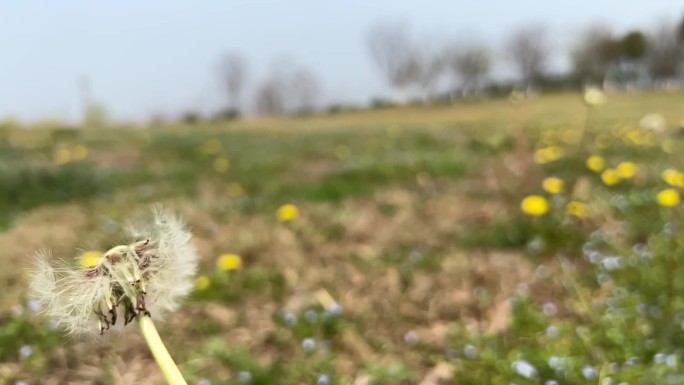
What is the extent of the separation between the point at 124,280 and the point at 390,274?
2165 millimetres

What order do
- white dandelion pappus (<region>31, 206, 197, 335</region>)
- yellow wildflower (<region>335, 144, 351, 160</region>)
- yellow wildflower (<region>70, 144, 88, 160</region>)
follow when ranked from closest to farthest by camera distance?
1. white dandelion pappus (<region>31, 206, 197, 335</region>)
2. yellow wildflower (<region>335, 144, 351, 160</region>)
3. yellow wildflower (<region>70, 144, 88, 160</region>)

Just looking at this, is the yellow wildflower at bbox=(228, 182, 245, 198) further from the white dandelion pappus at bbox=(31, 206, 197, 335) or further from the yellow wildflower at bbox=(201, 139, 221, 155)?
the white dandelion pappus at bbox=(31, 206, 197, 335)

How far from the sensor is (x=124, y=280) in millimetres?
1424

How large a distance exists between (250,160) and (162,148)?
2328 mm

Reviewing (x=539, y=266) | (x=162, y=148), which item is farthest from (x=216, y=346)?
(x=162, y=148)

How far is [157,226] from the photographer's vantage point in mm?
1635

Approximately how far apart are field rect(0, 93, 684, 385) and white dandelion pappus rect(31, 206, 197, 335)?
0.18 metres

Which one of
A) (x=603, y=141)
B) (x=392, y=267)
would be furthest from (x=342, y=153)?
(x=392, y=267)

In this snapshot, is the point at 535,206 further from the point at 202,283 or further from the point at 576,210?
the point at 202,283

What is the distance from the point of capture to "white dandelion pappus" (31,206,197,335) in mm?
1437

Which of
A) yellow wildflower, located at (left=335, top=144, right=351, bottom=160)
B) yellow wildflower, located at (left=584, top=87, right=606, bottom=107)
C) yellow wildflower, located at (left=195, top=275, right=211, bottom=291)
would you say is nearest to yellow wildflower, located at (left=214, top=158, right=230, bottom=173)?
yellow wildflower, located at (left=335, top=144, right=351, bottom=160)

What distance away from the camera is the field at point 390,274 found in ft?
7.95

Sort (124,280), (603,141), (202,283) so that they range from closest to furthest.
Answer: (124,280)
(202,283)
(603,141)

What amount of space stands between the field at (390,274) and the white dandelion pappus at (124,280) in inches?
7.0
